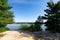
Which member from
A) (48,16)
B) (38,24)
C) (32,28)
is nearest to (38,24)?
(38,24)

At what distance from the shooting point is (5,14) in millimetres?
9523

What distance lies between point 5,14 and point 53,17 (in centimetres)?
277

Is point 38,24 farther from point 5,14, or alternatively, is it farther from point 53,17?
point 5,14

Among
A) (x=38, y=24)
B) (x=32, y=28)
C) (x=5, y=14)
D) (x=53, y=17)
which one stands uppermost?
(x=5, y=14)

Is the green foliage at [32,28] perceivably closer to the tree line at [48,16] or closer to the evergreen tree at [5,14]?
the tree line at [48,16]

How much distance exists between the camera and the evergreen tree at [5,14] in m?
9.28

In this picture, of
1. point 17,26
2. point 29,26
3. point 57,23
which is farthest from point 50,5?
point 17,26

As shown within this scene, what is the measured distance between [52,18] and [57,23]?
404 mm

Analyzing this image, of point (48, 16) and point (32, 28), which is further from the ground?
point (48, 16)

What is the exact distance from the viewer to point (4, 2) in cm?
961

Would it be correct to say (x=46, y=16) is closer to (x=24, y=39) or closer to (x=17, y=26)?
(x=17, y=26)

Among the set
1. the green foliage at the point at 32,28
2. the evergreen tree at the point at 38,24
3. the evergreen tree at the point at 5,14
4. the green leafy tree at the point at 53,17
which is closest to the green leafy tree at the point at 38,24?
the evergreen tree at the point at 38,24

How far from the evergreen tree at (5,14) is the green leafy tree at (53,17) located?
2128 mm

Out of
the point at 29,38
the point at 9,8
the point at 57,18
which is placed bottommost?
the point at 29,38
